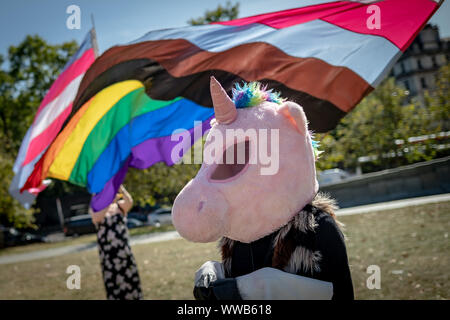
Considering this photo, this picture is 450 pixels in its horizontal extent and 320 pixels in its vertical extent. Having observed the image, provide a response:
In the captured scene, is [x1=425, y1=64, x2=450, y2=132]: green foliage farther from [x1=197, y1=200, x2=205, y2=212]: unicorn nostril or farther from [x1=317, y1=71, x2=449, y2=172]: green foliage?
[x1=197, y1=200, x2=205, y2=212]: unicorn nostril

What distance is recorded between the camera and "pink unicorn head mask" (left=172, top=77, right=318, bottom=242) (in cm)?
180

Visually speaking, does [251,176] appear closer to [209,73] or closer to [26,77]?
[209,73]

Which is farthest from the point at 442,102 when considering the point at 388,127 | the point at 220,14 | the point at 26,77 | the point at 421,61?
the point at 421,61

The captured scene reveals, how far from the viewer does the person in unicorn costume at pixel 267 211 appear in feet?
5.65

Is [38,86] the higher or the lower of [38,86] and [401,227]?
the higher

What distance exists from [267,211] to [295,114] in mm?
487

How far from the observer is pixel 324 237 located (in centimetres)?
184

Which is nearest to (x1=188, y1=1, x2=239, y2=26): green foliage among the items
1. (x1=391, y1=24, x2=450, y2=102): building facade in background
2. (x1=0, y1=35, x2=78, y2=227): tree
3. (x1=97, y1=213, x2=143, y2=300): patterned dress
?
(x1=0, y1=35, x2=78, y2=227): tree

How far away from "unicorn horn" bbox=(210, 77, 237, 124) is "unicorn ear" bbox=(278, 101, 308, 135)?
0.24 m

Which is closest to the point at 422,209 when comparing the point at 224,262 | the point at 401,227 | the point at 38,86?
the point at 401,227

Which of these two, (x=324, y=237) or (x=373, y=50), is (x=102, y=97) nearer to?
(x=373, y=50)

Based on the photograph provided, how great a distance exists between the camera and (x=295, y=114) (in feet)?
6.05

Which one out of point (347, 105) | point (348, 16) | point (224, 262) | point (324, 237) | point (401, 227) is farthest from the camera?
point (401, 227)

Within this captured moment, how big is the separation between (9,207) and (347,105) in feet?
71.5
